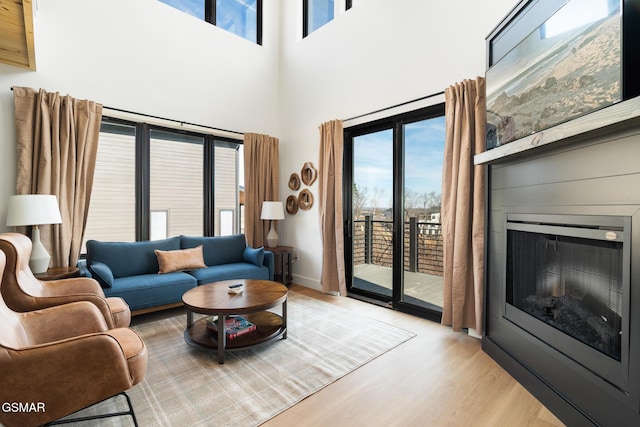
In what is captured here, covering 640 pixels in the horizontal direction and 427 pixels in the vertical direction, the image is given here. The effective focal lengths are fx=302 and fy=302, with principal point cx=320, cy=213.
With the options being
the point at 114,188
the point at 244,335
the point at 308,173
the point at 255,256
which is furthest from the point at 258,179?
the point at 244,335

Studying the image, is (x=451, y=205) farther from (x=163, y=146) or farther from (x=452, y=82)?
(x=163, y=146)

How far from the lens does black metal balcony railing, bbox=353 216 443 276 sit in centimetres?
325

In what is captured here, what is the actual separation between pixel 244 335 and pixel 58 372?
134 cm

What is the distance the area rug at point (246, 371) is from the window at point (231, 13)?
4127 millimetres

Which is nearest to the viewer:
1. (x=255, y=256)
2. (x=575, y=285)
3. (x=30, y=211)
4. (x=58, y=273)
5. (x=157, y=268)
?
(x=575, y=285)

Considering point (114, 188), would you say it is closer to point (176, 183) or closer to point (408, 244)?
point (176, 183)

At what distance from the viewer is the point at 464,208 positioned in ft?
8.86

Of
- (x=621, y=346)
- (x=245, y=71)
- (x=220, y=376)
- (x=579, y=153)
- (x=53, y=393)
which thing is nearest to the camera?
(x=53, y=393)

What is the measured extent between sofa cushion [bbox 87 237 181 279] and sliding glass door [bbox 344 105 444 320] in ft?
7.78

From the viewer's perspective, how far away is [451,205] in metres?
2.81

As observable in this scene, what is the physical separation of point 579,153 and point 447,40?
194 centimetres

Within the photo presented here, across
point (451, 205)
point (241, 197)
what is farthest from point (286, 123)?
point (451, 205)

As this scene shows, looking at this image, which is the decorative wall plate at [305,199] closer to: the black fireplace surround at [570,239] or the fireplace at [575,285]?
the black fireplace surround at [570,239]

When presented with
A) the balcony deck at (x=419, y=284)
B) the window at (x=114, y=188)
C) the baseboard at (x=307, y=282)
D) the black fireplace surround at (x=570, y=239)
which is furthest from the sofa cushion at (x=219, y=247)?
the black fireplace surround at (x=570, y=239)
